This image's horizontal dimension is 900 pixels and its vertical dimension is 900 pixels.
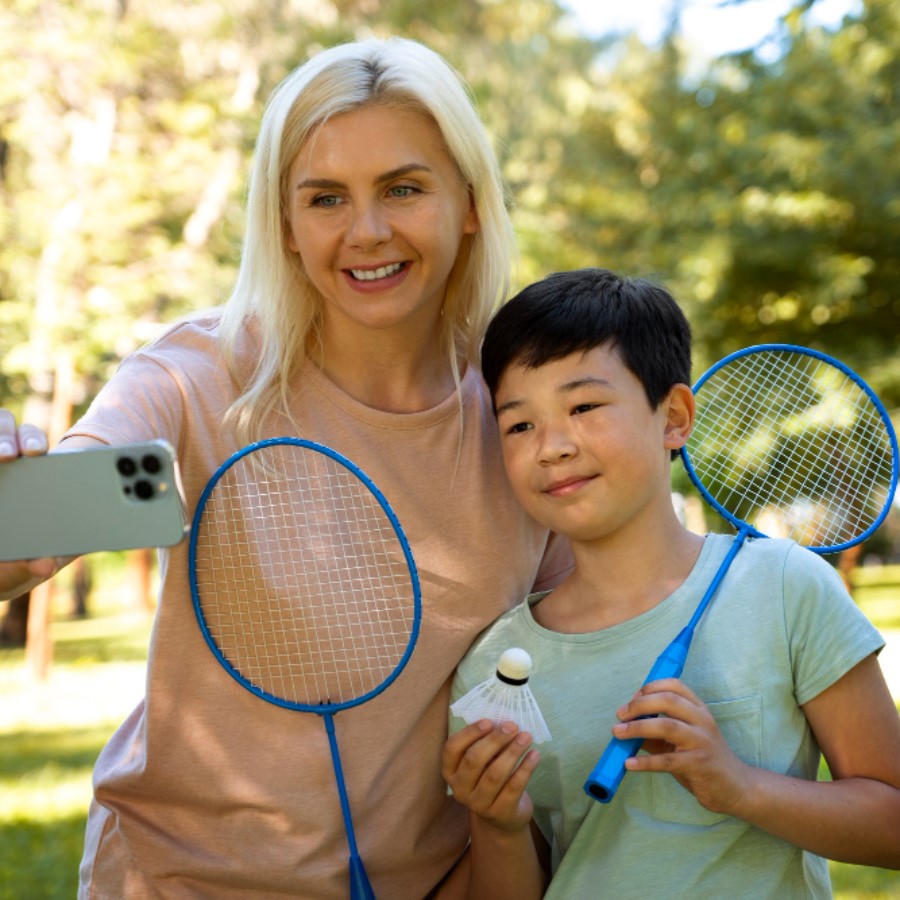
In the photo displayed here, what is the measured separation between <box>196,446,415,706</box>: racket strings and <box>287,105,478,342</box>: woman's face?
15.3 inches

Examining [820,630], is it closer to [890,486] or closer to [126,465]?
[890,486]

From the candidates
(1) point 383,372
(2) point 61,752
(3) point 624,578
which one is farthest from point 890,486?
(2) point 61,752

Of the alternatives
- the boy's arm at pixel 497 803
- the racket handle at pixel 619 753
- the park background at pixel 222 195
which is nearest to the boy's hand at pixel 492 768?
the boy's arm at pixel 497 803

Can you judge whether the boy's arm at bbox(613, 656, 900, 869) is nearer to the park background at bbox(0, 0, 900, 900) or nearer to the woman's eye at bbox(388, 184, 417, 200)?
the woman's eye at bbox(388, 184, 417, 200)

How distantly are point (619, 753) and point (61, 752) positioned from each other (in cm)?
760

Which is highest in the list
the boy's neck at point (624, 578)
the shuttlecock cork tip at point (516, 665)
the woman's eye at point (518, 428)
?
the woman's eye at point (518, 428)

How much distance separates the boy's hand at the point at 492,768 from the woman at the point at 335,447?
0.99ft

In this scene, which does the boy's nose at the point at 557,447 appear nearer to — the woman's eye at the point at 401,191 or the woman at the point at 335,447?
the woman at the point at 335,447

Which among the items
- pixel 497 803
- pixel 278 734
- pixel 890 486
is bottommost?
pixel 497 803

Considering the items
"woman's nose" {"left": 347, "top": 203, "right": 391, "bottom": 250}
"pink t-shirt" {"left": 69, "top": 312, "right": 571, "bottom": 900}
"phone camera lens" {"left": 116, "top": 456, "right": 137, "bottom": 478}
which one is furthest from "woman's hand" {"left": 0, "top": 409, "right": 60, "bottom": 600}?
"woman's nose" {"left": 347, "top": 203, "right": 391, "bottom": 250}

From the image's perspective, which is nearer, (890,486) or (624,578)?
(624,578)

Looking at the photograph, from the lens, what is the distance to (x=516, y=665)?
7.86ft

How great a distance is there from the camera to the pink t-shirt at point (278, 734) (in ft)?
8.47

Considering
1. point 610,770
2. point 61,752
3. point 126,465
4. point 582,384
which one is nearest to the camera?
point 126,465
